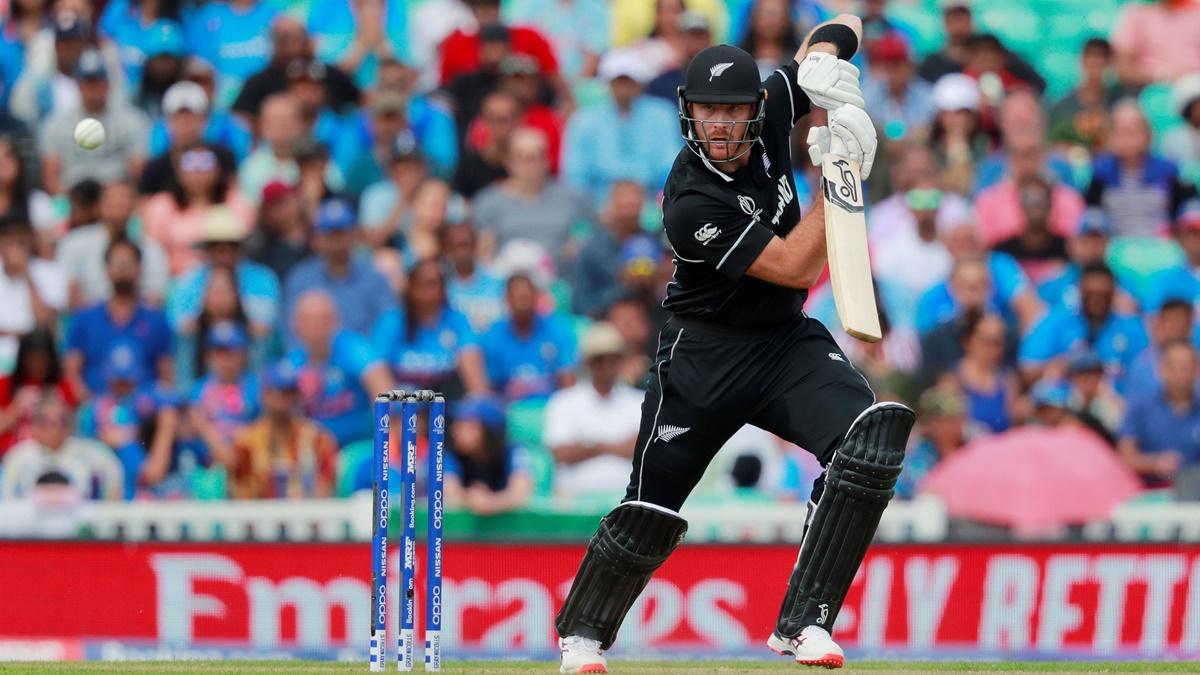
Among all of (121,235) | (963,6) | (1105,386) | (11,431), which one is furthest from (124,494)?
(963,6)

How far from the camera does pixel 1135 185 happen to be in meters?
12.9

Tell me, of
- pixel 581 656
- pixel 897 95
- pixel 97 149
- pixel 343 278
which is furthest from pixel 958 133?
pixel 581 656

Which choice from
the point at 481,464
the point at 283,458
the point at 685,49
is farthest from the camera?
the point at 685,49

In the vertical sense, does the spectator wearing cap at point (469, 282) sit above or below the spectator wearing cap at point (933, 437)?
above

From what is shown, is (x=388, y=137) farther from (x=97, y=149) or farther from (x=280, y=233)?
(x=97, y=149)

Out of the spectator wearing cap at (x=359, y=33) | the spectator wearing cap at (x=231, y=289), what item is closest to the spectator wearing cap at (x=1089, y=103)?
the spectator wearing cap at (x=359, y=33)

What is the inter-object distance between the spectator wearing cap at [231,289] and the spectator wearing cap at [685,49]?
3.04 meters

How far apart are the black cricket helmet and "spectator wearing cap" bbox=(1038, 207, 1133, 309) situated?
6030mm

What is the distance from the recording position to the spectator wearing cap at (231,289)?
11969mm

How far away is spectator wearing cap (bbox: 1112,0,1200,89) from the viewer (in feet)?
46.3

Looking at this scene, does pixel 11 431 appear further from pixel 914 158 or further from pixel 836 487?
pixel 836 487

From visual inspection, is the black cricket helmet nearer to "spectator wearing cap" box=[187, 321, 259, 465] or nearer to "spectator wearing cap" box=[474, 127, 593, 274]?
"spectator wearing cap" box=[187, 321, 259, 465]

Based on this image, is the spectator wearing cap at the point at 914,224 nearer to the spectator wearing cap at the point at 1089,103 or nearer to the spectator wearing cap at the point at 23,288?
the spectator wearing cap at the point at 1089,103

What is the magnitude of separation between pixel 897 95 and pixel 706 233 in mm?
7465
